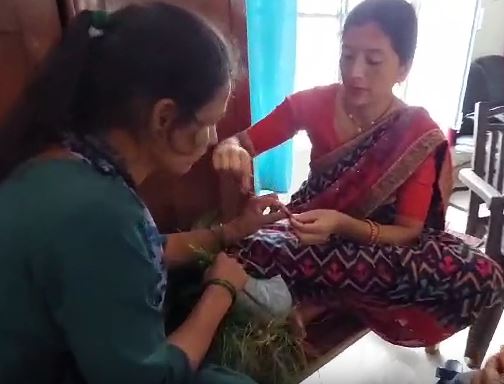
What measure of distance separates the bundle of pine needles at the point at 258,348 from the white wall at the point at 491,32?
2127mm

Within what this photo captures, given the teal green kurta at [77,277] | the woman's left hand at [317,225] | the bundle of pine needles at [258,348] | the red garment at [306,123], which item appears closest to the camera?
the teal green kurta at [77,277]

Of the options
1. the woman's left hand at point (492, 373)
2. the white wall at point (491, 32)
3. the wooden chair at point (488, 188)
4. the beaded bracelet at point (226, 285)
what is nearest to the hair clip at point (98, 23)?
the beaded bracelet at point (226, 285)

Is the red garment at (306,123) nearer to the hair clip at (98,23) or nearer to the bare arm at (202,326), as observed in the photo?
the bare arm at (202,326)

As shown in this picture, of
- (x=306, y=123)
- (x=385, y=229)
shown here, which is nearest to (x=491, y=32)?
(x=306, y=123)

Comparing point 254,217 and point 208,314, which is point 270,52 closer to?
point 254,217

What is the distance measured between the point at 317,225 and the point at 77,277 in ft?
1.77

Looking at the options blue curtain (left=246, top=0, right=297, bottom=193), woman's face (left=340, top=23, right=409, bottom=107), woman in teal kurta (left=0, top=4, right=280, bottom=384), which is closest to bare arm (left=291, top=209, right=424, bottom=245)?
woman's face (left=340, top=23, right=409, bottom=107)

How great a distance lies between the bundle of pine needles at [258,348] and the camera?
1.03 metres

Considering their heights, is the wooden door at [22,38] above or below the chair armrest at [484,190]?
above

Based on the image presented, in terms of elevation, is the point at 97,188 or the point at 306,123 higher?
the point at 97,188

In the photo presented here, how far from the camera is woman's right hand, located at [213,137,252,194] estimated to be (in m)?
1.22

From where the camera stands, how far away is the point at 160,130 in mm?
833

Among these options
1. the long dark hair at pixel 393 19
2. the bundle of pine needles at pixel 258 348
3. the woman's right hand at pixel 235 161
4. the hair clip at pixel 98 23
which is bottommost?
the bundle of pine needles at pixel 258 348

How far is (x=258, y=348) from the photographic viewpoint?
105cm
